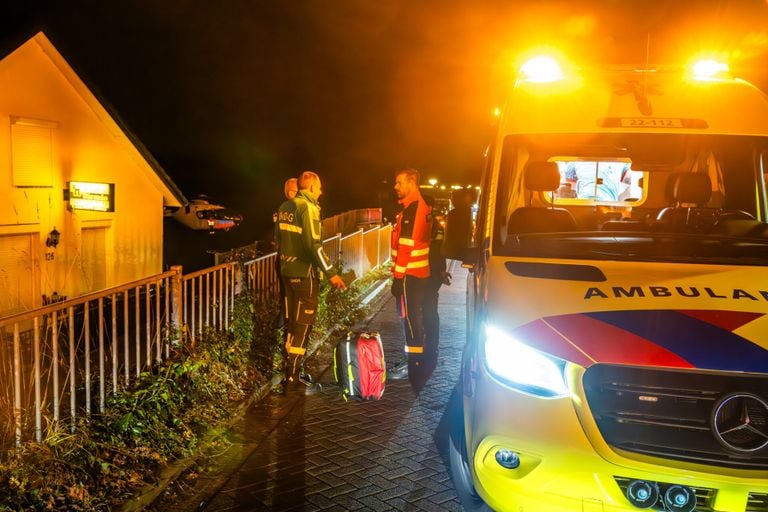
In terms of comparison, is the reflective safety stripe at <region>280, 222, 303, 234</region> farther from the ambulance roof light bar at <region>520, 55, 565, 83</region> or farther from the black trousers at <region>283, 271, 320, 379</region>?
the ambulance roof light bar at <region>520, 55, 565, 83</region>

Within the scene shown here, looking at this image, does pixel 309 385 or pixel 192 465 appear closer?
pixel 192 465

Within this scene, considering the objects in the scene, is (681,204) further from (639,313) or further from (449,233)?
(639,313)

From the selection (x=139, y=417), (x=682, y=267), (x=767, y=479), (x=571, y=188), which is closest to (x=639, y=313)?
(x=682, y=267)

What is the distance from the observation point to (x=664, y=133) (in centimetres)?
411

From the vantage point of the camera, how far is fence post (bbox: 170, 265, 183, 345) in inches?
209

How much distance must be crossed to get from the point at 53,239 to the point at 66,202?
36.2 inches

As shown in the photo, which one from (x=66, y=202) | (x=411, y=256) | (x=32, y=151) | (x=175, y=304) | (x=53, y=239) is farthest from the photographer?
(x=66, y=202)

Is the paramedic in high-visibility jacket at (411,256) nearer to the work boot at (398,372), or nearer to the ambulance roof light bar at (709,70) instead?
the work boot at (398,372)

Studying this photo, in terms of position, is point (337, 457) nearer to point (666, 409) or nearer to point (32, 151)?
point (666, 409)

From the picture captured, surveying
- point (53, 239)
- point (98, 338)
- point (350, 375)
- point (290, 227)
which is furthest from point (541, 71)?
point (53, 239)

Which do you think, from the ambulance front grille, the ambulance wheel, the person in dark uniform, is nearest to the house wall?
the person in dark uniform

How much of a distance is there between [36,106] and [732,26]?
1212cm

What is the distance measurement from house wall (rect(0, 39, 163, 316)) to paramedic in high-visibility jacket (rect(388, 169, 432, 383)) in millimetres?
5532

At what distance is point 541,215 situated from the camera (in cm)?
439
